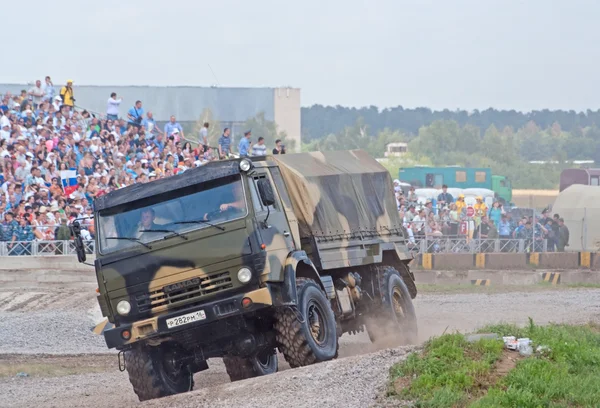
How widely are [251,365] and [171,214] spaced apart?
2.35 meters

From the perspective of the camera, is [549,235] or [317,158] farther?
[549,235]

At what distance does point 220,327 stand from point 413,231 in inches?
725

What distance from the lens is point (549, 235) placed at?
3166cm

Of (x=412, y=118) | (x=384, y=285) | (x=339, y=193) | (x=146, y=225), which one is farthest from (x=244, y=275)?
(x=412, y=118)

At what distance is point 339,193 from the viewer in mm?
14664

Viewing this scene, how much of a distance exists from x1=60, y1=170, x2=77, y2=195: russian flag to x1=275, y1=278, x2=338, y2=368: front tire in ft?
50.2

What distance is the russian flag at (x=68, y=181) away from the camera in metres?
26.6

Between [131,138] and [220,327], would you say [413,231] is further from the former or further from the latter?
[220,327]

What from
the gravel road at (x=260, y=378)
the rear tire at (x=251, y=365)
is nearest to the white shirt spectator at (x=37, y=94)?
the gravel road at (x=260, y=378)

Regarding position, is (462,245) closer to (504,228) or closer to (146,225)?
(504,228)

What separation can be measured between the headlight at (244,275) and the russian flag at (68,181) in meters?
16.0

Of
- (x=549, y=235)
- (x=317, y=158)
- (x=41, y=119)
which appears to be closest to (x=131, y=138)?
(x=41, y=119)

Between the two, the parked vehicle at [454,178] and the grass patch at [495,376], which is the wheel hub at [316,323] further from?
the parked vehicle at [454,178]

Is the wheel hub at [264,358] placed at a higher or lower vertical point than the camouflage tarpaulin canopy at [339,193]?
lower
